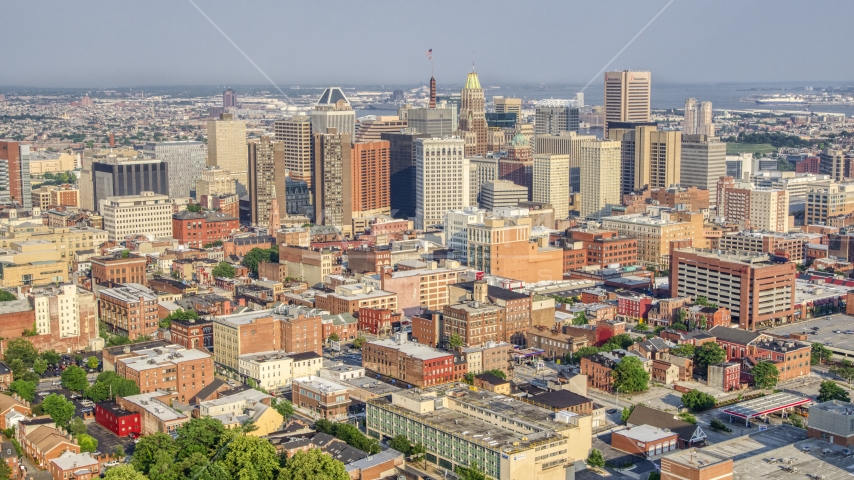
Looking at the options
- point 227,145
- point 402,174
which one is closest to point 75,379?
point 402,174

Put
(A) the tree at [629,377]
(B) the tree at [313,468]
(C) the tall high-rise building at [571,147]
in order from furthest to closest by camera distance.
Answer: (C) the tall high-rise building at [571,147], (A) the tree at [629,377], (B) the tree at [313,468]

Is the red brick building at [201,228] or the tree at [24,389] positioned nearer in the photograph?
the tree at [24,389]

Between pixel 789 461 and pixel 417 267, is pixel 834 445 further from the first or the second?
pixel 417 267

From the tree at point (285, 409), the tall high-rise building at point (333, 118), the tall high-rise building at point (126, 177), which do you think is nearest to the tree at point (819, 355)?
the tree at point (285, 409)

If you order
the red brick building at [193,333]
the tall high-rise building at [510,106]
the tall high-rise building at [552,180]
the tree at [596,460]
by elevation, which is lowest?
the tree at [596,460]

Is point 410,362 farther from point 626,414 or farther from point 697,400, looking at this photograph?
point 697,400

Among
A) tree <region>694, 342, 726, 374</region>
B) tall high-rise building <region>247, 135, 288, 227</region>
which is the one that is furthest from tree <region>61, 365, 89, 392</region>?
tall high-rise building <region>247, 135, 288, 227</region>

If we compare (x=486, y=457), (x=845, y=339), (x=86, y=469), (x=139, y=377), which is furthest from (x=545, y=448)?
(x=845, y=339)

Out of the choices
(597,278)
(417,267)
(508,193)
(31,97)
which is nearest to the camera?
(417,267)

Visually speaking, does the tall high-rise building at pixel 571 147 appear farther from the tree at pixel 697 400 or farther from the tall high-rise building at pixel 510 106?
the tree at pixel 697 400
